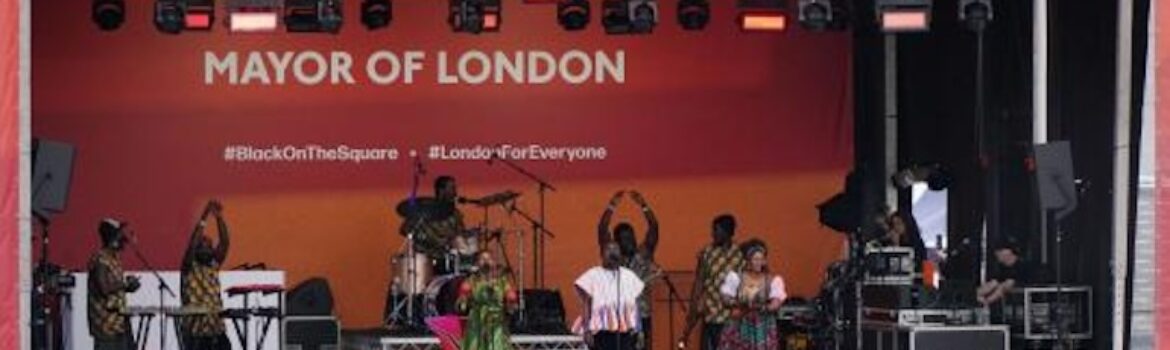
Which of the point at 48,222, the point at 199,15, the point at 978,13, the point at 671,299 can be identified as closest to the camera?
the point at 48,222

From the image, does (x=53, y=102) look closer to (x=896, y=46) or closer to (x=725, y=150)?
(x=725, y=150)

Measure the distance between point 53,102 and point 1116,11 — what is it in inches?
402

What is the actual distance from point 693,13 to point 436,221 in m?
2.92

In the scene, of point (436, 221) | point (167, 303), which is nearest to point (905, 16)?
point (436, 221)

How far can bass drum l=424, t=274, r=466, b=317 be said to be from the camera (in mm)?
22750

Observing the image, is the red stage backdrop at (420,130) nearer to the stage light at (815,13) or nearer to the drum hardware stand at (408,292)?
the drum hardware stand at (408,292)

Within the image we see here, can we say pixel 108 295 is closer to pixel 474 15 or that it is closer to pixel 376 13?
pixel 376 13

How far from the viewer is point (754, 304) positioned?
21.3m

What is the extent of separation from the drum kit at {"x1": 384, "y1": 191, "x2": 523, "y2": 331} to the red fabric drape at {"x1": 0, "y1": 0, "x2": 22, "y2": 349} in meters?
6.27

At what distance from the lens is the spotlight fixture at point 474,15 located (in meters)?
22.5

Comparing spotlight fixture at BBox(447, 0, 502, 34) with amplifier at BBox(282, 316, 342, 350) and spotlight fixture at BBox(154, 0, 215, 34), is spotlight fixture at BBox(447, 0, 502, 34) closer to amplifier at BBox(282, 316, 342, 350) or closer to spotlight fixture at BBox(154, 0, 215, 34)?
spotlight fixture at BBox(154, 0, 215, 34)

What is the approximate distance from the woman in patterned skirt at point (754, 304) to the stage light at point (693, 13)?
270cm

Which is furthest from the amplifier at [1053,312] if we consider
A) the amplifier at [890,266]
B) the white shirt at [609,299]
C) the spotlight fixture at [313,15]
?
the spotlight fixture at [313,15]

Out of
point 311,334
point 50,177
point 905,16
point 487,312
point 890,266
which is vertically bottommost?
point 311,334
